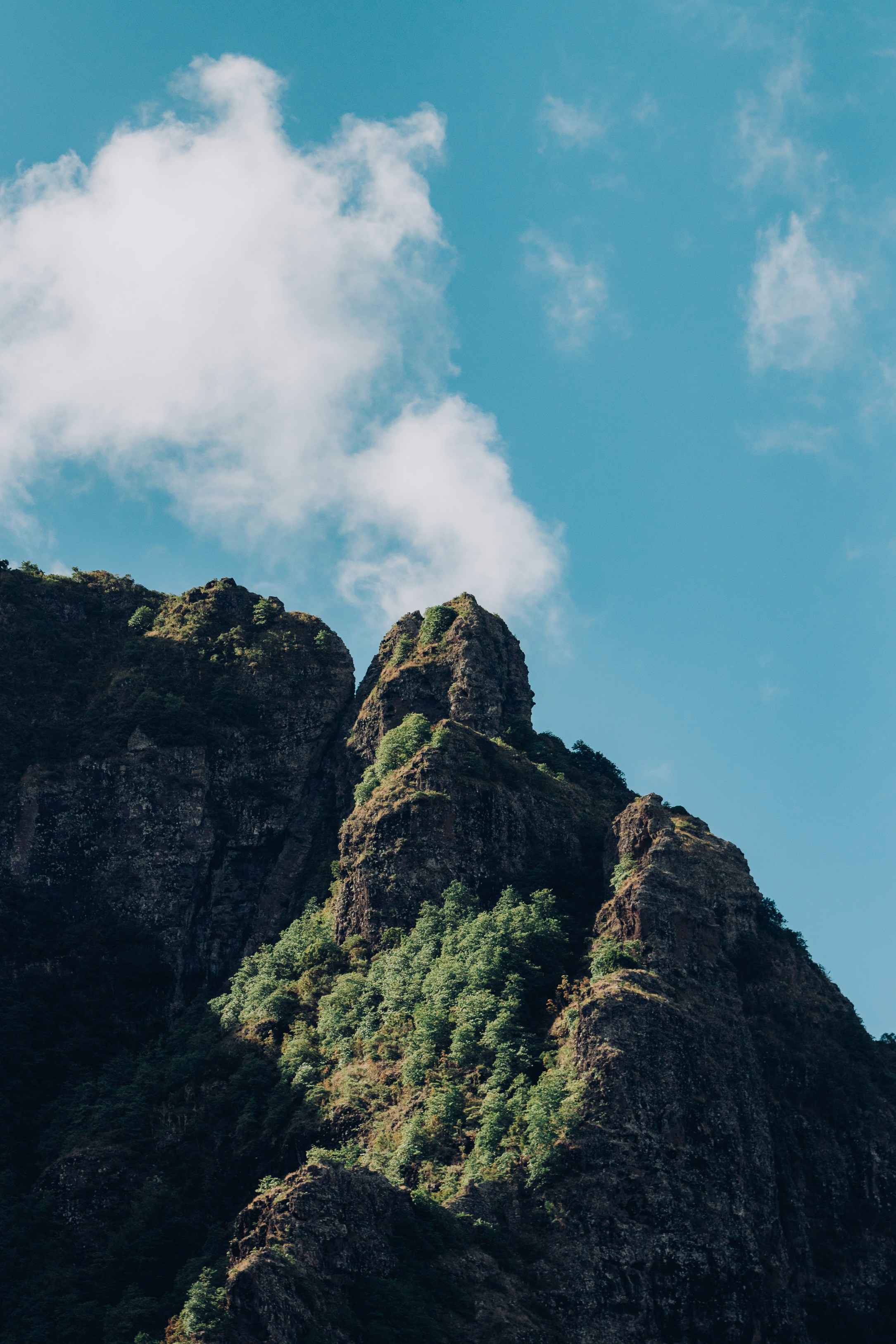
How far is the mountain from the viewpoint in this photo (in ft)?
255

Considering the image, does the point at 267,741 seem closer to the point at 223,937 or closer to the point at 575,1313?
the point at 223,937

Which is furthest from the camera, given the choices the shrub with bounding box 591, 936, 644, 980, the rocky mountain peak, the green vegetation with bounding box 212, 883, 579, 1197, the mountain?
the rocky mountain peak

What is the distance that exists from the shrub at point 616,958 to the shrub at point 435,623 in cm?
4884

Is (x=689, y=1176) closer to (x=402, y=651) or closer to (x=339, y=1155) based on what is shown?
(x=339, y=1155)

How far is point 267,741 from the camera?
443 ft

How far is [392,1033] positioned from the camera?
9619 centimetres

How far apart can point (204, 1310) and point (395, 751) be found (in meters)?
57.3

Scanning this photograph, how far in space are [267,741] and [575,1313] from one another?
70139 mm

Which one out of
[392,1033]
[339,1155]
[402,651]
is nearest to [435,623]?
[402,651]

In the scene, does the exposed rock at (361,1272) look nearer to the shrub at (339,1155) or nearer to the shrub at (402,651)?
the shrub at (339,1155)

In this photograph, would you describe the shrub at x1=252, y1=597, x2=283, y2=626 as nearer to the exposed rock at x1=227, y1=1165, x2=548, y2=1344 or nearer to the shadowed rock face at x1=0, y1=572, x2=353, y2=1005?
the shadowed rock face at x1=0, y1=572, x2=353, y2=1005

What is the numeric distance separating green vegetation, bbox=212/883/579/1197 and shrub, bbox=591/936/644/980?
339 cm

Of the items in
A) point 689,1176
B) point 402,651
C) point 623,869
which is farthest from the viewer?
point 402,651

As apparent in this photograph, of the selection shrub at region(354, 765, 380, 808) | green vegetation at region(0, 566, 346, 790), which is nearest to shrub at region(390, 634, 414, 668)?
green vegetation at region(0, 566, 346, 790)
